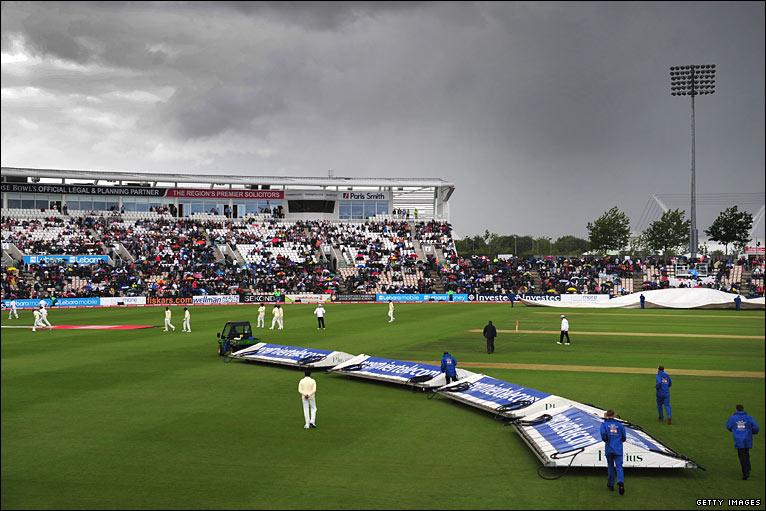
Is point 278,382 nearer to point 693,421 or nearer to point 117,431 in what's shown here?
point 117,431

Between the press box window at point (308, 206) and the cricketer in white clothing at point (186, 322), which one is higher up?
the press box window at point (308, 206)

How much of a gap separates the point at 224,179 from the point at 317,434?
74.5 meters

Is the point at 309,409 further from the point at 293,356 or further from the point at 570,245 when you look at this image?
the point at 570,245

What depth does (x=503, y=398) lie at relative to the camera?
713 inches

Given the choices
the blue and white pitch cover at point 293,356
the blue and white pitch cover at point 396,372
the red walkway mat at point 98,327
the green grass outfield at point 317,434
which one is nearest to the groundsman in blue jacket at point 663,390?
the green grass outfield at point 317,434

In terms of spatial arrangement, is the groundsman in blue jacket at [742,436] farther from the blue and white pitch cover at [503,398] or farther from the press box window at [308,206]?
the press box window at [308,206]

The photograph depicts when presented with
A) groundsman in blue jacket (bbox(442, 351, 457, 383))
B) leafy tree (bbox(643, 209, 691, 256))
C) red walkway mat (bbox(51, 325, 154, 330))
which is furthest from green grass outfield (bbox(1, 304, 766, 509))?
leafy tree (bbox(643, 209, 691, 256))

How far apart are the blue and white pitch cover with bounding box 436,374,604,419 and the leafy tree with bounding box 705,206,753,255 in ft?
250

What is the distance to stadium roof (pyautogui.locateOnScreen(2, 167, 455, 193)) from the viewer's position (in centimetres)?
7919

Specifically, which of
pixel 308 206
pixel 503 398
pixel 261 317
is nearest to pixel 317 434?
pixel 503 398

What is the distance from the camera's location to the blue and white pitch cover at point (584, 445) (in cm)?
1263

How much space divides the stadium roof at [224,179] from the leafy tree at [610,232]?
2751 centimetres

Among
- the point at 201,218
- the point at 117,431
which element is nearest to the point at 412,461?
the point at 117,431

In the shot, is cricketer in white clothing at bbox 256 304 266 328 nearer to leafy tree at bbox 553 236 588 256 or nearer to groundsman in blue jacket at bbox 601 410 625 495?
groundsman in blue jacket at bbox 601 410 625 495
